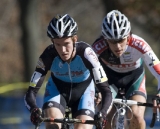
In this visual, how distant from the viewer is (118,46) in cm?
871

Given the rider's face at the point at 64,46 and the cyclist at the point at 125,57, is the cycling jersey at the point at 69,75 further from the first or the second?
the cyclist at the point at 125,57

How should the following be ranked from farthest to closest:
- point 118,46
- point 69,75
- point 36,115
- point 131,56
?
1. point 131,56
2. point 118,46
3. point 69,75
4. point 36,115

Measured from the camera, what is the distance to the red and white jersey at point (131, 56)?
9109 mm

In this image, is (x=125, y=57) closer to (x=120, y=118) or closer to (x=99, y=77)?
(x=120, y=118)

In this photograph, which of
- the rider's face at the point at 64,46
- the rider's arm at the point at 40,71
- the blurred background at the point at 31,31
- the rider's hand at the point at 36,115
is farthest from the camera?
the blurred background at the point at 31,31

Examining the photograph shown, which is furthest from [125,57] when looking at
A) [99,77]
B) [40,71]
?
[40,71]

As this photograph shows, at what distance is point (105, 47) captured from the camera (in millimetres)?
9344

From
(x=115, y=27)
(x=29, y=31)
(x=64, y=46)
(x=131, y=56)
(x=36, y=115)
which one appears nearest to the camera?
(x=36, y=115)

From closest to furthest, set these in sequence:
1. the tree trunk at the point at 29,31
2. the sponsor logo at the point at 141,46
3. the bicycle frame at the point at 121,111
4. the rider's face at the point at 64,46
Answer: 1. the rider's face at the point at 64,46
2. the bicycle frame at the point at 121,111
3. the sponsor logo at the point at 141,46
4. the tree trunk at the point at 29,31

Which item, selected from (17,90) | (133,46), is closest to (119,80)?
(133,46)

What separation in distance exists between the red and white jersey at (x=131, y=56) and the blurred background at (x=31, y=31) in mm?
3803

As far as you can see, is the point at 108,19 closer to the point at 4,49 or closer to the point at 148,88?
the point at 148,88

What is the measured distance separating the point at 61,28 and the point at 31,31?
12.7 metres

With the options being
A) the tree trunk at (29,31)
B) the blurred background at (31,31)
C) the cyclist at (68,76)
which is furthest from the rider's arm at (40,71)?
the tree trunk at (29,31)
